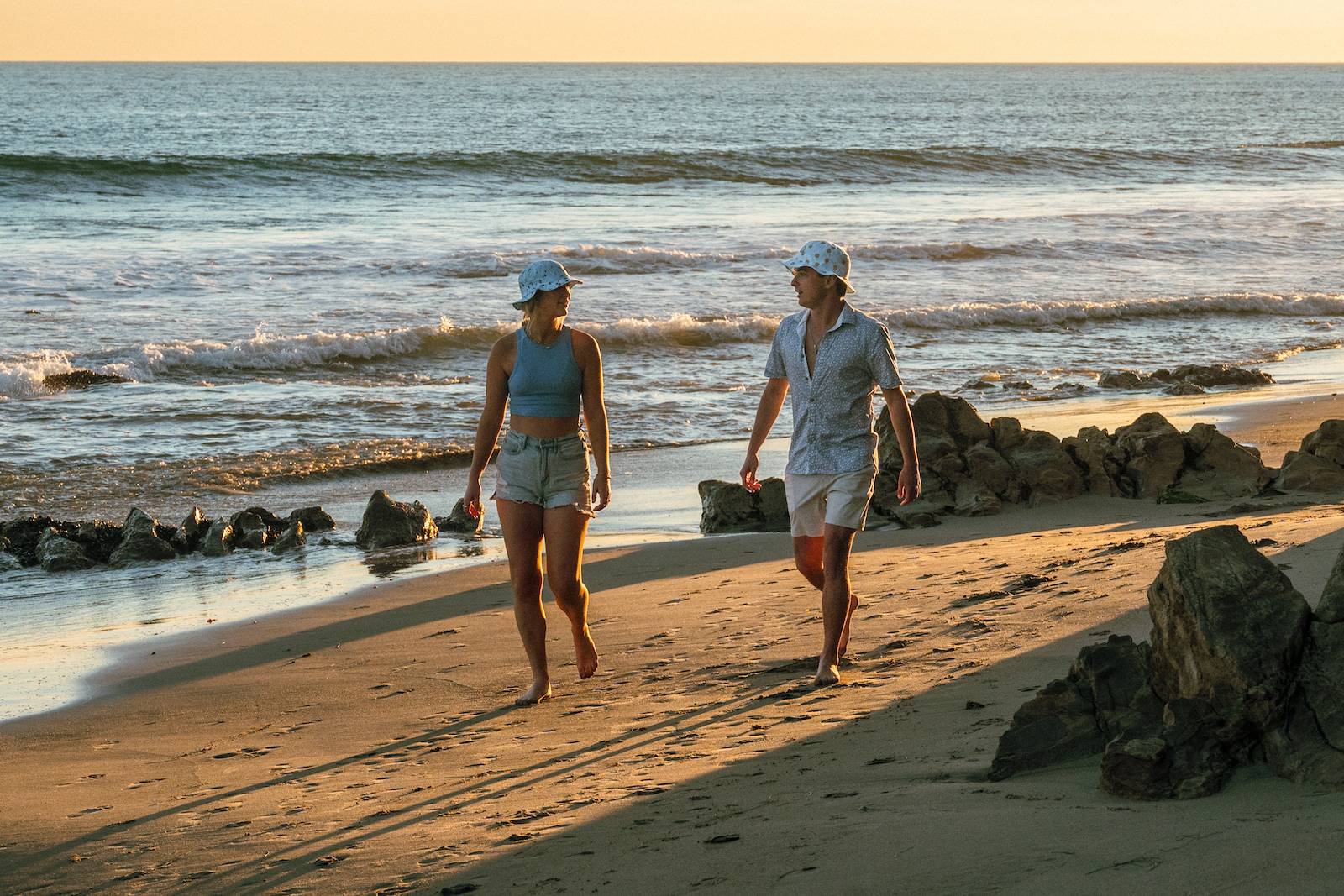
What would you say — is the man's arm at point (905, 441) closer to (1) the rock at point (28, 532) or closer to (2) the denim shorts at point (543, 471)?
(2) the denim shorts at point (543, 471)

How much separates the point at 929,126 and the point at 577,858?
67.7 m

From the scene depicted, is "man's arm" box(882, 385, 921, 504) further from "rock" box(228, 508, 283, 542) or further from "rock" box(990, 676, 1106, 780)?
"rock" box(228, 508, 283, 542)

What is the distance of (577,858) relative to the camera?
3.48 meters

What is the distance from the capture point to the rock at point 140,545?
827cm

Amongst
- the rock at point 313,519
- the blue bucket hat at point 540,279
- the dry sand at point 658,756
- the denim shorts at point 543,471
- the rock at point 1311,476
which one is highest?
the blue bucket hat at point 540,279

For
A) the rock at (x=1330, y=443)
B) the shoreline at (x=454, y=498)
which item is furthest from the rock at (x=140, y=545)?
the rock at (x=1330, y=443)

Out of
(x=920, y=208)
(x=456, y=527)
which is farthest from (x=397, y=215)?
(x=456, y=527)

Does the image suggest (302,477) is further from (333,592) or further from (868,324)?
(868,324)

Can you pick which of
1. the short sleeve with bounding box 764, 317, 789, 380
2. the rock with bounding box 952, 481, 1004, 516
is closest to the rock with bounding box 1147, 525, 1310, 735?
the short sleeve with bounding box 764, 317, 789, 380

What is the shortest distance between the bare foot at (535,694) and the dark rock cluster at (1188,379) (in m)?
9.79

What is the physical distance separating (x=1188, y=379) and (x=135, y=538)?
9897 mm

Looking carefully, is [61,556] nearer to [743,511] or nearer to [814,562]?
[743,511]

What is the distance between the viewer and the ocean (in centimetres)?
1043

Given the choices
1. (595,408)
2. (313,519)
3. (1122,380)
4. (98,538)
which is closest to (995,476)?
(595,408)
